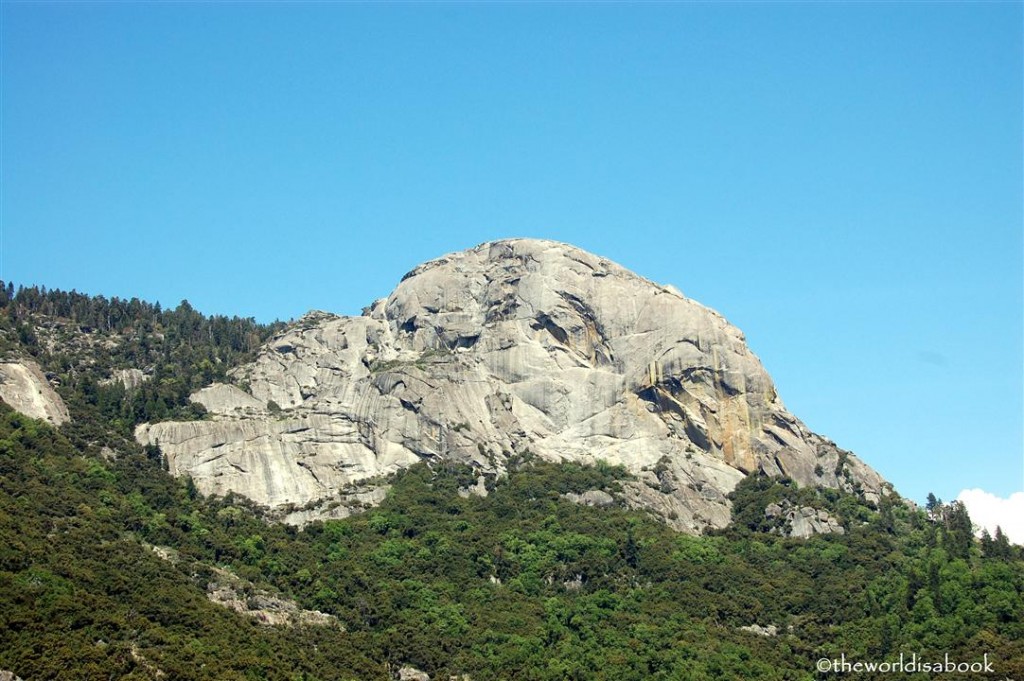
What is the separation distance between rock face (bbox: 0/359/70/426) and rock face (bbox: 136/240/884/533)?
364 inches

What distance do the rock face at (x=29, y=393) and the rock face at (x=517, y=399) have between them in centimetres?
924

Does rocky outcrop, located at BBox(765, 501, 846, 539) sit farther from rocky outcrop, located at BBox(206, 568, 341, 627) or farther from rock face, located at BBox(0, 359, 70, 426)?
rock face, located at BBox(0, 359, 70, 426)

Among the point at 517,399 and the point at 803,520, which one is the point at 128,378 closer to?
the point at 517,399

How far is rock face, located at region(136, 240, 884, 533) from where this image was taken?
15388 centimetres

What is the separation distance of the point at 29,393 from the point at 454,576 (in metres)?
48.5

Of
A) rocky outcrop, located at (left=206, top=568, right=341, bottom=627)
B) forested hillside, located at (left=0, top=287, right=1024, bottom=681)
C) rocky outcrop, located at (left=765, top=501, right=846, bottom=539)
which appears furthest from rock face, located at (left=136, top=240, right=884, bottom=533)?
rocky outcrop, located at (left=206, top=568, right=341, bottom=627)

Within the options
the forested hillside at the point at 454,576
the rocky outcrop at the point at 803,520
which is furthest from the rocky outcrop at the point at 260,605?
the rocky outcrop at the point at 803,520

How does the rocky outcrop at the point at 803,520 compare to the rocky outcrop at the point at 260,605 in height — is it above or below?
above

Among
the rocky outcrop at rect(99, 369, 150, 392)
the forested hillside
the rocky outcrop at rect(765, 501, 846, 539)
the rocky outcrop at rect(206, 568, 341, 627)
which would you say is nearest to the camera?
the forested hillside

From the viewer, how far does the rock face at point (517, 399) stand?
15388 cm

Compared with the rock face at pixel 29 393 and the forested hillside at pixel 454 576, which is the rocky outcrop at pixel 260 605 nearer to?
the forested hillside at pixel 454 576

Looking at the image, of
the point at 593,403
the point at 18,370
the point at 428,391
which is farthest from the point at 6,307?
the point at 593,403

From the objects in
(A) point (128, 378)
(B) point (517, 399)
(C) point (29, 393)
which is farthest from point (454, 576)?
(A) point (128, 378)

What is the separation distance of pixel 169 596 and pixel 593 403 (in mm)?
65859
